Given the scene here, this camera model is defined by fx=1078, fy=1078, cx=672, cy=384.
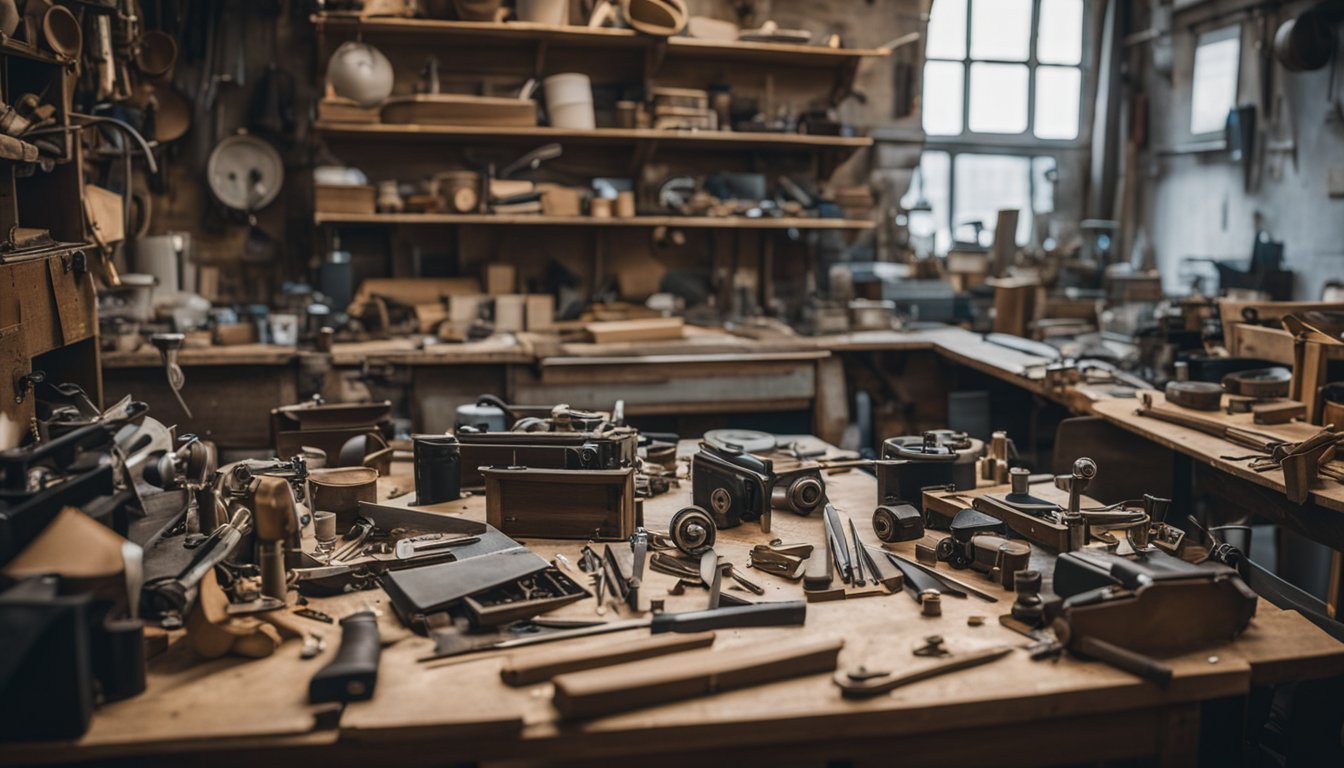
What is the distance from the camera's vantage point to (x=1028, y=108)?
277 inches

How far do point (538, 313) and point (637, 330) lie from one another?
2.13 feet

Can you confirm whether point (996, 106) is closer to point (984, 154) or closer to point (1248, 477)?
point (984, 154)

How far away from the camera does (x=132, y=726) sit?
1527mm

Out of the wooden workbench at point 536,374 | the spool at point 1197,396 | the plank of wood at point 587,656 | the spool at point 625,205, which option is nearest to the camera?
the plank of wood at point 587,656

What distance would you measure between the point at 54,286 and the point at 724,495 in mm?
1909

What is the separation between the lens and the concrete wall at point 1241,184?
5.64 meters

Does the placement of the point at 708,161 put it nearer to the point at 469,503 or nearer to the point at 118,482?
the point at 469,503

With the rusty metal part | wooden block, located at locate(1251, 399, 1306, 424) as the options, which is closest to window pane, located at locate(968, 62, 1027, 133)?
wooden block, located at locate(1251, 399, 1306, 424)

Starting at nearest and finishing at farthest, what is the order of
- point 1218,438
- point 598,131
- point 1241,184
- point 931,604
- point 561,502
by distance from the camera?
point 931,604 → point 561,502 → point 1218,438 → point 598,131 → point 1241,184

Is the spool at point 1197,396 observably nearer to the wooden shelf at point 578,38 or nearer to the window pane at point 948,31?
the wooden shelf at point 578,38

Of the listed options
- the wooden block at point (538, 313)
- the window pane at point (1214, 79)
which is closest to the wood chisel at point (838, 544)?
the wooden block at point (538, 313)

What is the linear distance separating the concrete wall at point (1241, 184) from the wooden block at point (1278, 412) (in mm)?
2634

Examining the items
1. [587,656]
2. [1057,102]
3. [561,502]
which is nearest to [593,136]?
[1057,102]

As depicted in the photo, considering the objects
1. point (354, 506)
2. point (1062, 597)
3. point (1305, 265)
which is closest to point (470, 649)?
point (354, 506)
